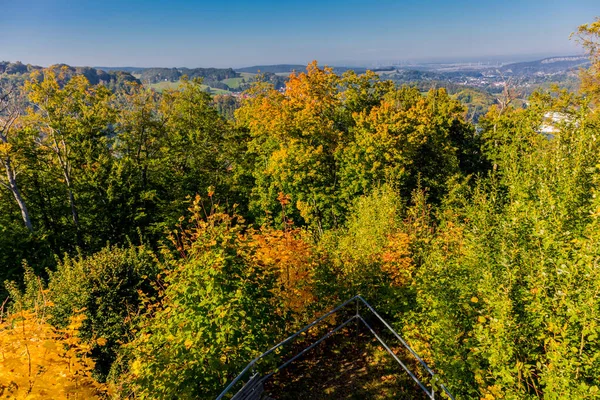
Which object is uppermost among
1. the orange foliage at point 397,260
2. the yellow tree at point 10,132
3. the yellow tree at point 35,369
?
the yellow tree at point 10,132

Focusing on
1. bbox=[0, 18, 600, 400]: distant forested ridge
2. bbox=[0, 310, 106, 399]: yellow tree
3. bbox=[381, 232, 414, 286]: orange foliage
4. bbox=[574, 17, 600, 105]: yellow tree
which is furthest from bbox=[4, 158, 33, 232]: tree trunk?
bbox=[574, 17, 600, 105]: yellow tree

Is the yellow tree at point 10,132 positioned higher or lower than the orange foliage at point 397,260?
higher

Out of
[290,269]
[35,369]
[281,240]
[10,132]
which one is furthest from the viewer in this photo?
[10,132]

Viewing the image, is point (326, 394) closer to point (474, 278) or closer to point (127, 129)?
point (474, 278)

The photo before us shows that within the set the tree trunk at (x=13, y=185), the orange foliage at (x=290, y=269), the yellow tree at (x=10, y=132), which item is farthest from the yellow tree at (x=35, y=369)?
the tree trunk at (x=13, y=185)

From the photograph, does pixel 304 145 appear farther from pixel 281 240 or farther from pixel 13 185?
pixel 13 185

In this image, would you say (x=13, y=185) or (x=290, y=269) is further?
(x=13, y=185)

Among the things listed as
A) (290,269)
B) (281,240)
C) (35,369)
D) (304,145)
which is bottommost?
(290,269)

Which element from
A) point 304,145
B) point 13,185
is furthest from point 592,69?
point 13,185

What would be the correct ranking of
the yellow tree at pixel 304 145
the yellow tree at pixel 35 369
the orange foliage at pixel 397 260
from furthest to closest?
the yellow tree at pixel 304 145 → the orange foliage at pixel 397 260 → the yellow tree at pixel 35 369

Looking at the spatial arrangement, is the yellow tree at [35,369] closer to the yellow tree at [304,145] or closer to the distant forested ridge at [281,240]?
the distant forested ridge at [281,240]

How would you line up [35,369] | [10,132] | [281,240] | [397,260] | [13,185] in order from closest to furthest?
[35,369] → [281,240] → [397,260] → [13,185] → [10,132]

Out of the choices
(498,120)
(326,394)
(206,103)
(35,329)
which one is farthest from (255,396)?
(498,120)
